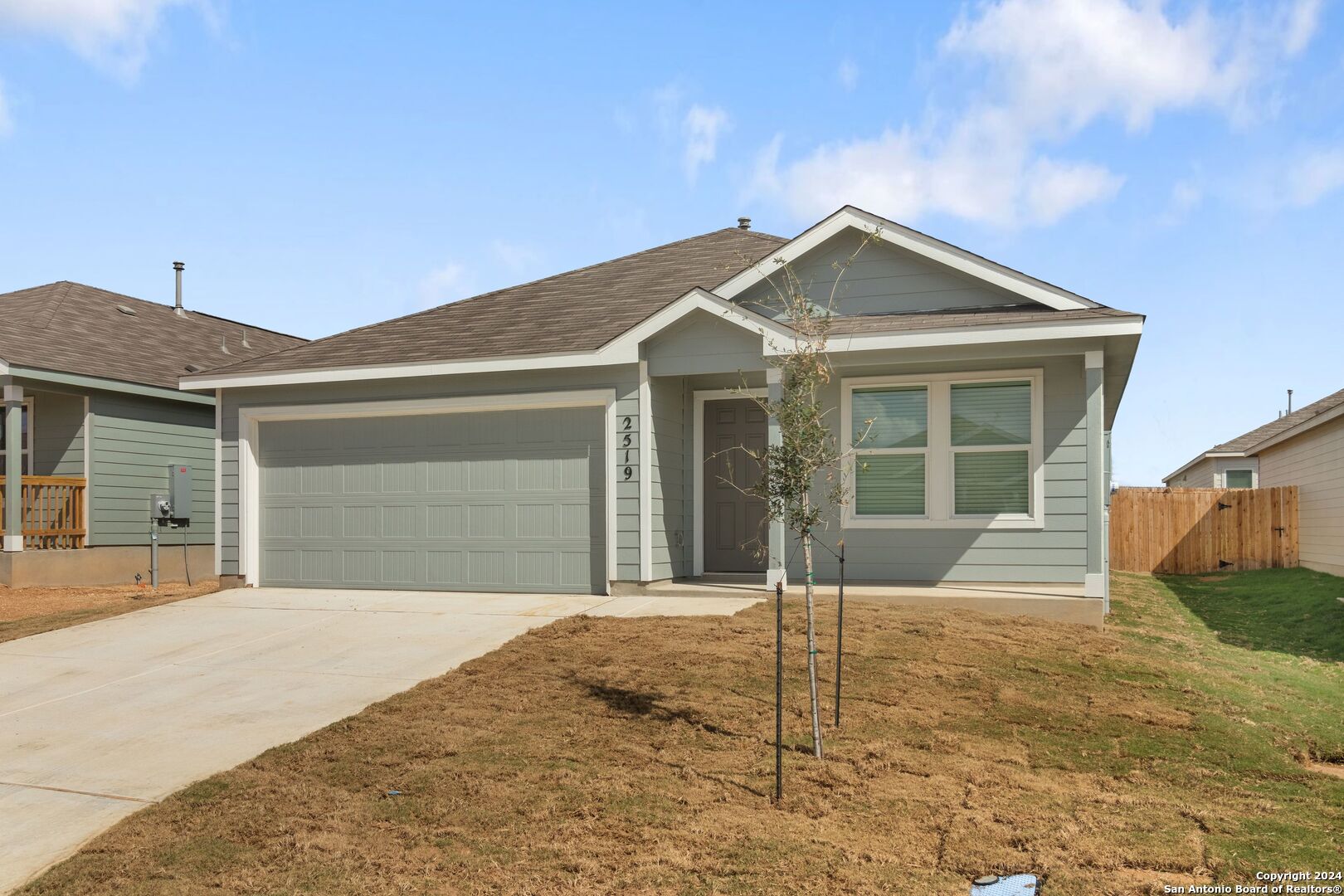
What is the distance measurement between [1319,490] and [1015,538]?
479 inches

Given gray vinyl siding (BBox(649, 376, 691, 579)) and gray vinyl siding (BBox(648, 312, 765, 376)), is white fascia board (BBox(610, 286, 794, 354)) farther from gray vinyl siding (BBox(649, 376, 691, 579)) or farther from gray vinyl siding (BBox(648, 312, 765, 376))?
gray vinyl siding (BBox(649, 376, 691, 579))

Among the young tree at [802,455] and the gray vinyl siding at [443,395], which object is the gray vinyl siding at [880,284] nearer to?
the gray vinyl siding at [443,395]

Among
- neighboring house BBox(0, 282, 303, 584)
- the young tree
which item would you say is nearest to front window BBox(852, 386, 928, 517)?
the young tree

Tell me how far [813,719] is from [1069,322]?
233 inches

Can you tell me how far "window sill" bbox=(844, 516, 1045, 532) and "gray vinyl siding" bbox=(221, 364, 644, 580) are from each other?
2.56 m

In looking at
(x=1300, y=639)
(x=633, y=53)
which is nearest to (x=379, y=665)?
(x=633, y=53)

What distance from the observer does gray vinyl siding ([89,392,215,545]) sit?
16.5 m

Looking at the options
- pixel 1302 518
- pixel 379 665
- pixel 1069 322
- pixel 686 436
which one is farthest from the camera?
pixel 1302 518

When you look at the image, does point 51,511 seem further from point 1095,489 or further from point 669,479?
point 1095,489

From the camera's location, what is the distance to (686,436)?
42.4 ft

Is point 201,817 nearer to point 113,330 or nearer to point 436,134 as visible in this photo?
point 436,134

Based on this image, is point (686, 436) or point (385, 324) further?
point (385, 324)

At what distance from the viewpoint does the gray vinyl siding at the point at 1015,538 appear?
1111 cm

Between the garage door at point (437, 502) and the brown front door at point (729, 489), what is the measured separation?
163cm
